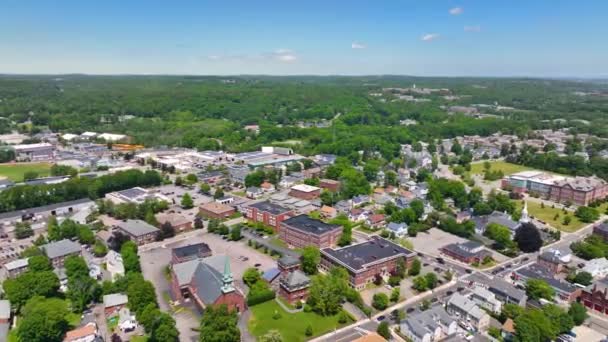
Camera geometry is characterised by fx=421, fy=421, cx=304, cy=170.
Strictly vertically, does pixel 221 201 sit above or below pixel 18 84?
below

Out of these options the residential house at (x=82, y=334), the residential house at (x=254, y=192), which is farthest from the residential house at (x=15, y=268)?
the residential house at (x=254, y=192)

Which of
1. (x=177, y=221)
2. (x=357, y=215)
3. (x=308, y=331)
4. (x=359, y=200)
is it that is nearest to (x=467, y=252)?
(x=357, y=215)

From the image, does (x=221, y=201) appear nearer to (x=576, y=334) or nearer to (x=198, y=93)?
(x=576, y=334)

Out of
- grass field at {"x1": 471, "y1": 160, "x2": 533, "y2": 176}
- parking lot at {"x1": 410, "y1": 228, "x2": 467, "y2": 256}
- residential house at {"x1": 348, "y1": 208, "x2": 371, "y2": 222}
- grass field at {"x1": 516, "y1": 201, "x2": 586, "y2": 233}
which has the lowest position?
grass field at {"x1": 471, "y1": 160, "x2": 533, "y2": 176}

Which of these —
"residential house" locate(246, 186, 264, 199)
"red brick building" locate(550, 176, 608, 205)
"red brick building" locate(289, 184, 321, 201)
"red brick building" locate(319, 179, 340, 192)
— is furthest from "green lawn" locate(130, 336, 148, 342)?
"red brick building" locate(550, 176, 608, 205)

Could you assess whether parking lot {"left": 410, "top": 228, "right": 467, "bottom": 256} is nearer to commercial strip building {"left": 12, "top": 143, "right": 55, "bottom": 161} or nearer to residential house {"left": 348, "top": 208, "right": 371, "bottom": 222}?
residential house {"left": 348, "top": 208, "right": 371, "bottom": 222}

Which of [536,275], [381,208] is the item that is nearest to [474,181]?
[381,208]

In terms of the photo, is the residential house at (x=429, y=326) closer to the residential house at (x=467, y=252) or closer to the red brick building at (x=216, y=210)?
the residential house at (x=467, y=252)
